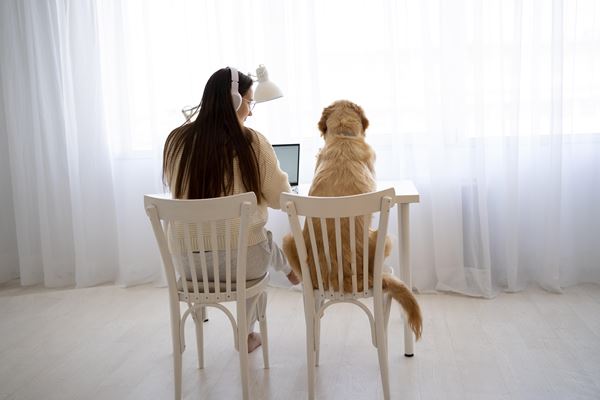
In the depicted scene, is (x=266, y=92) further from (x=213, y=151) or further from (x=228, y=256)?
(x=228, y=256)

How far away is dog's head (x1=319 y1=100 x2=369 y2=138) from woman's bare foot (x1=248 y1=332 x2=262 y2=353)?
3.13 feet

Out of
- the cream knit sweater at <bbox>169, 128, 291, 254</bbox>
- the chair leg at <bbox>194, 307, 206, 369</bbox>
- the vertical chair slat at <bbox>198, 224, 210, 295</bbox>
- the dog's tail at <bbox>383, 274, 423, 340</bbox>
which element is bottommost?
the chair leg at <bbox>194, 307, 206, 369</bbox>

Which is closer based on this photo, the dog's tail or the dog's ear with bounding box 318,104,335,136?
the dog's tail

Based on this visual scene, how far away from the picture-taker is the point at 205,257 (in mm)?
2020

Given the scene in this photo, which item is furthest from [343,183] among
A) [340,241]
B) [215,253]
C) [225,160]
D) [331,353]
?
[331,353]

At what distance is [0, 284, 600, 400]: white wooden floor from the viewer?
2.16 meters

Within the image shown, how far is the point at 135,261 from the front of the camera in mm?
3691

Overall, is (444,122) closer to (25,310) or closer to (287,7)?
(287,7)

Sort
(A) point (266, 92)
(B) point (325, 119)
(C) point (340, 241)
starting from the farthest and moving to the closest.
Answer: (A) point (266, 92), (B) point (325, 119), (C) point (340, 241)

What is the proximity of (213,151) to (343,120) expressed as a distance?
0.61 metres

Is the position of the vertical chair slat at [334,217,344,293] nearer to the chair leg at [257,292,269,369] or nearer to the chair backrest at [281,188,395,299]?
the chair backrest at [281,188,395,299]

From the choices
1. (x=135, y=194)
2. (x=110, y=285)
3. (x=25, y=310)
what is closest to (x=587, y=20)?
(x=135, y=194)

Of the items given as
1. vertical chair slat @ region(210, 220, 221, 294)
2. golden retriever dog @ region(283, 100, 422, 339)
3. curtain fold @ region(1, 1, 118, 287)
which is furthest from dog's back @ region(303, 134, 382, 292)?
curtain fold @ region(1, 1, 118, 287)

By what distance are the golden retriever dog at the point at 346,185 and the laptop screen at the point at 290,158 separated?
590 millimetres
